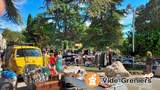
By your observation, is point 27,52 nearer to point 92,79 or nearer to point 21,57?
point 21,57

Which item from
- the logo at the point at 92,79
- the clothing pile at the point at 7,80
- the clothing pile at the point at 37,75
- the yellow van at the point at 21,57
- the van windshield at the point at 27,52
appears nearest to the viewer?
the logo at the point at 92,79

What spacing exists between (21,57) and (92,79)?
1161cm

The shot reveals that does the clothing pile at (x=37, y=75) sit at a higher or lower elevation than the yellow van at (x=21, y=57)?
lower

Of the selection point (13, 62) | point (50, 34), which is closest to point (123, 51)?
point (50, 34)

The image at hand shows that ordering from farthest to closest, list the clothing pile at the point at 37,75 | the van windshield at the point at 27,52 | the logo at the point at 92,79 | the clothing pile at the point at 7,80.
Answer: the van windshield at the point at 27,52 → the clothing pile at the point at 37,75 → the clothing pile at the point at 7,80 → the logo at the point at 92,79

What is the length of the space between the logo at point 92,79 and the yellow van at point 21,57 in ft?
34.0

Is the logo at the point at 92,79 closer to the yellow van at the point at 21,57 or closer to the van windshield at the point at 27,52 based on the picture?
the yellow van at the point at 21,57

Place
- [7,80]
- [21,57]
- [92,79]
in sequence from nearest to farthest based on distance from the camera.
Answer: [92,79]
[7,80]
[21,57]

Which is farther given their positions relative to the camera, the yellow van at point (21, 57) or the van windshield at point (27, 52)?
the van windshield at point (27, 52)

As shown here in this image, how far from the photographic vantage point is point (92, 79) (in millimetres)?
9352

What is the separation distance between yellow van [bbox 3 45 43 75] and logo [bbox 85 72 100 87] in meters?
10.4

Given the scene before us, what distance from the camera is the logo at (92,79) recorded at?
9.23 metres

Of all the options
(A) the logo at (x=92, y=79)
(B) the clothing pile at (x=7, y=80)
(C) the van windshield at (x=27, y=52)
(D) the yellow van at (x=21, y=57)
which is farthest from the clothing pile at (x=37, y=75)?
(C) the van windshield at (x=27, y=52)

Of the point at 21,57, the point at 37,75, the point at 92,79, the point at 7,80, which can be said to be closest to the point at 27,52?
the point at 21,57
